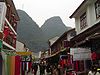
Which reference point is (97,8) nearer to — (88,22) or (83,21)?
(88,22)

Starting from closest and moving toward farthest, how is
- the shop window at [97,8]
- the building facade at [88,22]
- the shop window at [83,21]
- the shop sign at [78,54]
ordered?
the shop sign at [78,54], the building facade at [88,22], the shop window at [97,8], the shop window at [83,21]

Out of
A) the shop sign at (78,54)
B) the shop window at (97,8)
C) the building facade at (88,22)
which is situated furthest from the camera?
the shop window at (97,8)

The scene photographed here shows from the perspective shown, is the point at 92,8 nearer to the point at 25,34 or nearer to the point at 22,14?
the point at 25,34

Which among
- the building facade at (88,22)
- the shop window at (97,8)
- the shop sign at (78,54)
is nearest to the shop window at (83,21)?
the building facade at (88,22)

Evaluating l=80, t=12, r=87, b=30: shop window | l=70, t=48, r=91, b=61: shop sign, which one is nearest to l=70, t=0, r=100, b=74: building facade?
l=80, t=12, r=87, b=30: shop window

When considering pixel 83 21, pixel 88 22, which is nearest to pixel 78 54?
pixel 88 22

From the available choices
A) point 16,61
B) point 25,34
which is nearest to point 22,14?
point 25,34

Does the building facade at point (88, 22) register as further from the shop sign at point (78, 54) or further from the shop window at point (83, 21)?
the shop sign at point (78, 54)

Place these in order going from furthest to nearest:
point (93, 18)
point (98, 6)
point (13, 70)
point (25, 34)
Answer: point (25, 34) → point (93, 18) → point (98, 6) → point (13, 70)

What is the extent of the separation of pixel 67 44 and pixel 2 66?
16919 millimetres

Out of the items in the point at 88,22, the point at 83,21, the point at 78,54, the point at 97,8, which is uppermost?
the point at 97,8

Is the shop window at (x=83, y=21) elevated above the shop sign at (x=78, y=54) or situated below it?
above

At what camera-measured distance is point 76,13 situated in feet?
79.3

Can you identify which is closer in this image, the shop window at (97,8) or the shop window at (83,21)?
the shop window at (97,8)
